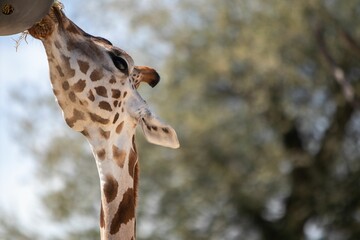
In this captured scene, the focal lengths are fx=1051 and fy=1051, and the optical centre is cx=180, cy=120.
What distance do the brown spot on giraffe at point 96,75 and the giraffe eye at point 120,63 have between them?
8 centimetres

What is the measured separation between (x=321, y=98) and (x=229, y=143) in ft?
4.28

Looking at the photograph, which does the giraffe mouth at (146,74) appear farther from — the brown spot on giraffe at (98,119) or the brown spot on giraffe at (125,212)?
the brown spot on giraffe at (125,212)

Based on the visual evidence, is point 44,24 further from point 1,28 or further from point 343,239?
point 343,239

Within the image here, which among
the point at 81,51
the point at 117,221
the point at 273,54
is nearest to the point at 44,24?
the point at 81,51

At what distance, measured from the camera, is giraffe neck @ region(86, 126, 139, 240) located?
12.7 ft

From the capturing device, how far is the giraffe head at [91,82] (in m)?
3.80

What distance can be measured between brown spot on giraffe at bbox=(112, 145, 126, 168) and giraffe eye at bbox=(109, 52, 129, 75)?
0.30m

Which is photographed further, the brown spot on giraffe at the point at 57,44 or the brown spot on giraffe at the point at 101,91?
the brown spot on giraffe at the point at 101,91

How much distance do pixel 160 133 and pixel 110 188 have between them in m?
0.28

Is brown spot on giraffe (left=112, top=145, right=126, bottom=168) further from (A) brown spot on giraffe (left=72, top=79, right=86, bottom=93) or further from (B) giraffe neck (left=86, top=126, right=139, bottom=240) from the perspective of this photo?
(A) brown spot on giraffe (left=72, top=79, right=86, bottom=93)

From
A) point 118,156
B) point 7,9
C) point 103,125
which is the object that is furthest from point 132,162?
point 7,9

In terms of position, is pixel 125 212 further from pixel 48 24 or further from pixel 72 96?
pixel 48 24

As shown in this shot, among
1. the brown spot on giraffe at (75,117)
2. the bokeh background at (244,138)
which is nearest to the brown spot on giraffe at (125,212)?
the brown spot on giraffe at (75,117)

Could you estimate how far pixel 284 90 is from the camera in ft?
43.7
